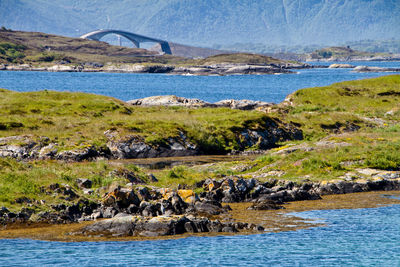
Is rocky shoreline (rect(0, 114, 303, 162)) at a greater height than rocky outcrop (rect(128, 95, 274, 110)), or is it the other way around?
rocky outcrop (rect(128, 95, 274, 110))

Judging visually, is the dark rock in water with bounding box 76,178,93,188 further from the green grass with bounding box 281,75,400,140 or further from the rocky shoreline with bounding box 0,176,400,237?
the green grass with bounding box 281,75,400,140

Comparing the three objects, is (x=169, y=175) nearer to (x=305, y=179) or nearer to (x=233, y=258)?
(x=305, y=179)

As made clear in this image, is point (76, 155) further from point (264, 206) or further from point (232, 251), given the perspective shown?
point (232, 251)

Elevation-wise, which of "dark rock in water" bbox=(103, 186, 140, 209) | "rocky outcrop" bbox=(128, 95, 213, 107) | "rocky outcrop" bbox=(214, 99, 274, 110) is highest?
"rocky outcrop" bbox=(128, 95, 213, 107)

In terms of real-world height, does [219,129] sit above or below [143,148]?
above

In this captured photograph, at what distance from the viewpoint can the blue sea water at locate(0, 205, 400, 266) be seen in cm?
2127

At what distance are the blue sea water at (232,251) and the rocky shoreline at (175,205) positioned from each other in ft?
4.01

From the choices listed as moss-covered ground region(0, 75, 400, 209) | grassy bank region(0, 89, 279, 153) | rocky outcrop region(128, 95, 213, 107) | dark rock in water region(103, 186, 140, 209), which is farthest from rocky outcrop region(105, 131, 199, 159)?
rocky outcrop region(128, 95, 213, 107)

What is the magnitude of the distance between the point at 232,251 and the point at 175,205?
621 cm

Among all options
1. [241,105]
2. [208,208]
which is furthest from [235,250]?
[241,105]

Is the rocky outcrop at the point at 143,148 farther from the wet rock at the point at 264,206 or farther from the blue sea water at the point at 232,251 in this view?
the blue sea water at the point at 232,251

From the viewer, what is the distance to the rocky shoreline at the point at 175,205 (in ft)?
82.5

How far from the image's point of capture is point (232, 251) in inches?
889

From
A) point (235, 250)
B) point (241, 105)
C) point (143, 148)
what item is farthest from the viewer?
point (241, 105)
